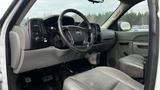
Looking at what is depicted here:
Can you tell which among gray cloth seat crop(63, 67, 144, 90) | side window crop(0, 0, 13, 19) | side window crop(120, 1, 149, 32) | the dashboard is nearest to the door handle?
side window crop(120, 1, 149, 32)

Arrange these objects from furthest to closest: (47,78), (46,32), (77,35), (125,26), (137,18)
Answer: (125,26), (137,18), (47,78), (77,35), (46,32)

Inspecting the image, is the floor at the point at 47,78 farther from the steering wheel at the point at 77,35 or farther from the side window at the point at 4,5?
the side window at the point at 4,5

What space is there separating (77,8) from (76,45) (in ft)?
1.91

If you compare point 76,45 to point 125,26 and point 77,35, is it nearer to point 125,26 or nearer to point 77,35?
point 77,35

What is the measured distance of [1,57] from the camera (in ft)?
7.21

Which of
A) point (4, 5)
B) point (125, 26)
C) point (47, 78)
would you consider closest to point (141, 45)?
point (125, 26)

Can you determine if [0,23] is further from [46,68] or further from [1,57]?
[46,68]

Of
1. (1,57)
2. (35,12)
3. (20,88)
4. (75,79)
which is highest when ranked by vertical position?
(35,12)

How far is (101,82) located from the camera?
2068 millimetres

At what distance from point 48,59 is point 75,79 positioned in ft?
2.25

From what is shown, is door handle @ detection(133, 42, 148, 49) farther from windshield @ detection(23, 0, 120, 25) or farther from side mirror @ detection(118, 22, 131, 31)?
windshield @ detection(23, 0, 120, 25)

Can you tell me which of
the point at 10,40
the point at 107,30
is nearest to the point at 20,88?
the point at 10,40

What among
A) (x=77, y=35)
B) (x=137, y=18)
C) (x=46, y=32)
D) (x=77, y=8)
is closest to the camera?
(x=46, y=32)

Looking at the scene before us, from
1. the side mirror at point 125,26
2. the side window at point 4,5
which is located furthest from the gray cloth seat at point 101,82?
the side mirror at point 125,26
